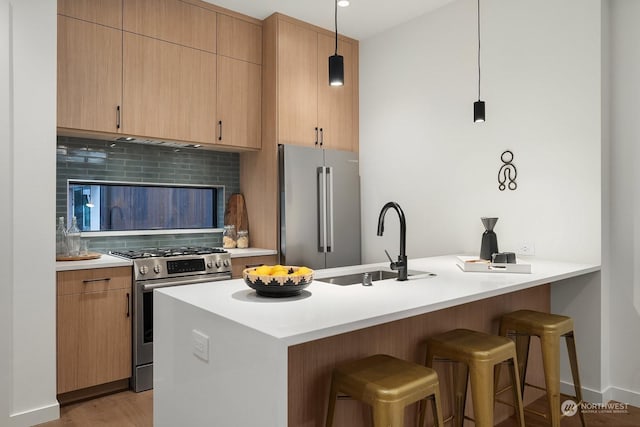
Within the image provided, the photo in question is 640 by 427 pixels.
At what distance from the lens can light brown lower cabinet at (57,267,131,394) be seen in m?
2.94

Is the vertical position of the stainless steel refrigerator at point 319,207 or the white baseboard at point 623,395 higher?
the stainless steel refrigerator at point 319,207

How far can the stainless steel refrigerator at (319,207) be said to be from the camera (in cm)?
396

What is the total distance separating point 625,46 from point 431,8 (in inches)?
59.0

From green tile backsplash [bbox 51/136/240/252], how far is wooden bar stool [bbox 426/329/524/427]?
2.66 metres

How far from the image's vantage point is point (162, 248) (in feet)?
13.0

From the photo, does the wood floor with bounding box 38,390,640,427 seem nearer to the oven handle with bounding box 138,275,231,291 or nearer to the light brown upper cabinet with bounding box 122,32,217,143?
the oven handle with bounding box 138,275,231,291

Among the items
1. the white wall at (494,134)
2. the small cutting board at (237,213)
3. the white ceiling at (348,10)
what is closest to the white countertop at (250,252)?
the small cutting board at (237,213)

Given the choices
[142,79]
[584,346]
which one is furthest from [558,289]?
[142,79]

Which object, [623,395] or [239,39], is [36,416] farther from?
[623,395]

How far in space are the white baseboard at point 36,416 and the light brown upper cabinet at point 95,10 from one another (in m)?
2.51

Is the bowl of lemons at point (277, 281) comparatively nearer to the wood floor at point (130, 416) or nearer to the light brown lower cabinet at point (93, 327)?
the wood floor at point (130, 416)

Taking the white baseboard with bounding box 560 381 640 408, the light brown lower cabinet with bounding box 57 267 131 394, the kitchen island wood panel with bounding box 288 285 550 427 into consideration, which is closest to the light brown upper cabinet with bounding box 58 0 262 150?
the light brown lower cabinet with bounding box 57 267 131 394

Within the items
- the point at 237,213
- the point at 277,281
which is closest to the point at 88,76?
the point at 237,213

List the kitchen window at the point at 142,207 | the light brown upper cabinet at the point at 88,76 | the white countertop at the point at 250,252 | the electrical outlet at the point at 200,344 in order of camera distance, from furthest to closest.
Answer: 1. the white countertop at the point at 250,252
2. the kitchen window at the point at 142,207
3. the light brown upper cabinet at the point at 88,76
4. the electrical outlet at the point at 200,344
